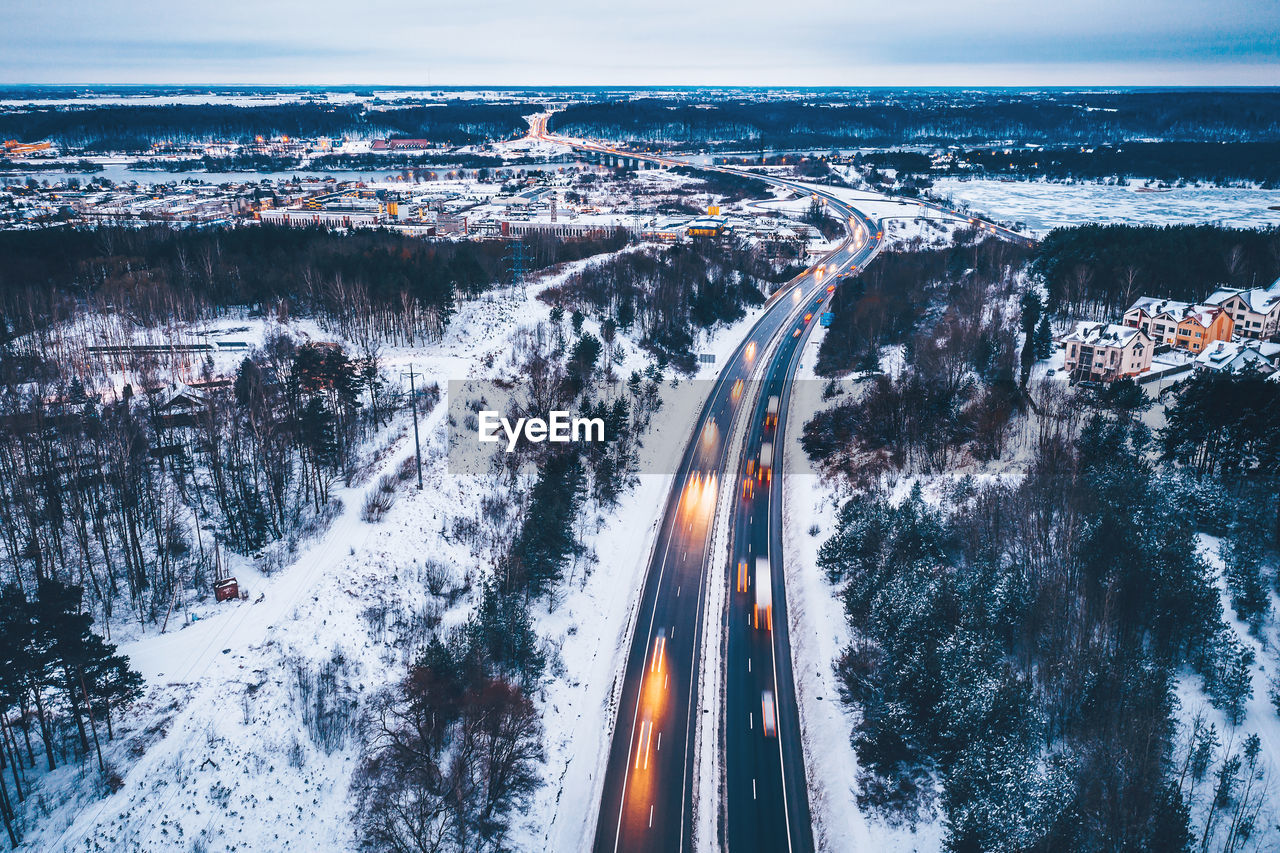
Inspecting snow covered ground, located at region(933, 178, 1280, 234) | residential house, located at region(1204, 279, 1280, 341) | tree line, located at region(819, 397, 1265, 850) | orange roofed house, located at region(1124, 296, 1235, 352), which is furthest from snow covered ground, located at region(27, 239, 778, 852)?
snow covered ground, located at region(933, 178, 1280, 234)

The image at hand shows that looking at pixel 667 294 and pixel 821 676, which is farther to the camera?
pixel 667 294

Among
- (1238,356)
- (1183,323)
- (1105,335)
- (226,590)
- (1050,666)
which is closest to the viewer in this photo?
(1050,666)

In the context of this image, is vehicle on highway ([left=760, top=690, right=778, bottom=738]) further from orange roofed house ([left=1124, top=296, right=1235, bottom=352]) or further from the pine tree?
orange roofed house ([left=1124, top=296, right=1235, bottom=352])

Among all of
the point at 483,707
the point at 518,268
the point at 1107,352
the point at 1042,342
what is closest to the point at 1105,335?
the point at 1107,352

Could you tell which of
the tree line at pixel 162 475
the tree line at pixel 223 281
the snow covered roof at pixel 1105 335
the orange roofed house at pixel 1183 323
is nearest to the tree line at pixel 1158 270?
the orange roofed house at pixel 1183 323

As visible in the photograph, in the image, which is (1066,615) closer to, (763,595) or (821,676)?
(821,676)

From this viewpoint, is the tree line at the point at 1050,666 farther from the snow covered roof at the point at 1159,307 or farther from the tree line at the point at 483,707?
the snow covered roof at the point at 1159,307
